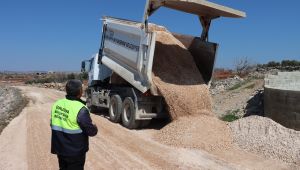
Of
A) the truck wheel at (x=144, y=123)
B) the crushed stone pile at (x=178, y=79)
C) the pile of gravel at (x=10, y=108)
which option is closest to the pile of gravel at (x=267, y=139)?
the crushed stone pile at (x=178, y=79)

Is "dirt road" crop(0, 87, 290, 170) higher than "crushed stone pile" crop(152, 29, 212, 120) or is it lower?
lower

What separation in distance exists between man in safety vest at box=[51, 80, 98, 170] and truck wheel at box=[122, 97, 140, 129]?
690cm

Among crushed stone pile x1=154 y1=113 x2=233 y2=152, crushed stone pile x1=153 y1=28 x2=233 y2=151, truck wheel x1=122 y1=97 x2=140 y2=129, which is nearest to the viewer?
crushed stone pile x1=154 y1=113 x2=233 y2=152

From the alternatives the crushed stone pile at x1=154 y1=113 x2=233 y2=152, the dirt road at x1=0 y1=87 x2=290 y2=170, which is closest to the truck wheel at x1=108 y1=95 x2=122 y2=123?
the dirt road at x1=0 y1=87 x2=290 y2=170

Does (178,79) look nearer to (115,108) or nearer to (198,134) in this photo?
(198,134)

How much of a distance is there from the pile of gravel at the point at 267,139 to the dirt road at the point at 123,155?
1.31 ft

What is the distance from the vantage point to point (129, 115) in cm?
1237

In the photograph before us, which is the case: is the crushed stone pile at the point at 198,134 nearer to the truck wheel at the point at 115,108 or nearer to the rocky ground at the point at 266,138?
the rocky ground at the point at 266,138

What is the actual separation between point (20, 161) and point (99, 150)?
168cm

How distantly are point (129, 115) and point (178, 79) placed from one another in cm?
182

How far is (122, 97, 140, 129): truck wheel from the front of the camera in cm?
1197

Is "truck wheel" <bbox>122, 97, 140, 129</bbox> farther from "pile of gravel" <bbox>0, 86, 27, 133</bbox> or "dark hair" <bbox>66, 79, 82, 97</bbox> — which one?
"dark hair" <bbox>66, 79, 82, 97</bbox>

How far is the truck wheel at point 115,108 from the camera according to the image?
12.9 m

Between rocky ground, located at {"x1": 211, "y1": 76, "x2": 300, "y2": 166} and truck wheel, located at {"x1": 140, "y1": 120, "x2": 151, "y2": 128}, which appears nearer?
rocky ground, located at {"x1": 211, "y1": 76, "x2": 300, "y2": 166}
